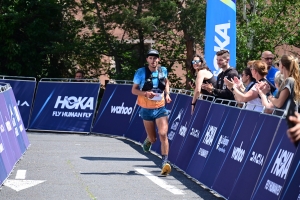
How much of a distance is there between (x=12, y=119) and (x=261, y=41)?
12.3 metres

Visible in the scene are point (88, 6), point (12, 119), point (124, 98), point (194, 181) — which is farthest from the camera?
point (88, 6)

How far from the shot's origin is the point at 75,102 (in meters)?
21.7

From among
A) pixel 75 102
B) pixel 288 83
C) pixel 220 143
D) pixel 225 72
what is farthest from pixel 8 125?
pixel 75 102

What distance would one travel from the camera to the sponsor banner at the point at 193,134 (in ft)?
40.4

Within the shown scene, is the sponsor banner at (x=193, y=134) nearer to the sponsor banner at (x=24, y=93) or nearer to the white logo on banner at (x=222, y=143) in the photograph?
the white logo on banner at (x=222, y=143)

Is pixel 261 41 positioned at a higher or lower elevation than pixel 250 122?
higher

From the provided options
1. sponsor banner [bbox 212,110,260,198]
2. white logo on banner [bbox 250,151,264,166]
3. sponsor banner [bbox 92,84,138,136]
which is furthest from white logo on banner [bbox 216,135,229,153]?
sponsor banner [bbox 92,84,138,136]

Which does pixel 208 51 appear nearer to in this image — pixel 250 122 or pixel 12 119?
pixel 12 119

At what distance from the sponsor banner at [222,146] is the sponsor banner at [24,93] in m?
11.6

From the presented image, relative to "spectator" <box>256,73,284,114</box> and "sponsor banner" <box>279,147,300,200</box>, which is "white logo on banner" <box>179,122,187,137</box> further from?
"sponsor banner" <box>279,147,300,200</box>

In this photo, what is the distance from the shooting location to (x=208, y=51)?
14.8 meters

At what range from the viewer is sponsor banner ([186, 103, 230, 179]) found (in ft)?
36.4

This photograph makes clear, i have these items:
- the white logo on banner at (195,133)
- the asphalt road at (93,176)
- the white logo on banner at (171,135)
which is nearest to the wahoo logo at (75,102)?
the asphalt road at (93,176)

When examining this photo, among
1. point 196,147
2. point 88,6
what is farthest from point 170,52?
point 196,147
